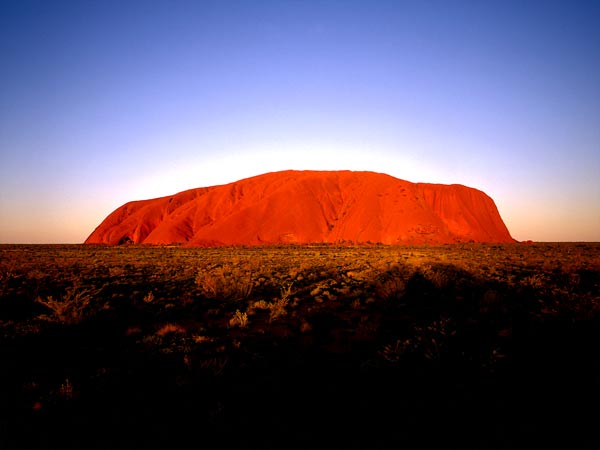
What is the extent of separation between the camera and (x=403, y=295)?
9.17 meters

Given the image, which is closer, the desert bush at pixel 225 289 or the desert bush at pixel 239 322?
the desert bush at pixel 239 322

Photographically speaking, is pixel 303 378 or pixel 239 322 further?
pixel 239 322

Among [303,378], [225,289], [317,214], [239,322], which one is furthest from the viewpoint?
[317,214]

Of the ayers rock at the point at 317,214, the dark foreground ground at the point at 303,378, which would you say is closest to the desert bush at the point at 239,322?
the dark foreground ground at the point at 303,378

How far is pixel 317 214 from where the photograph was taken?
5900 cm

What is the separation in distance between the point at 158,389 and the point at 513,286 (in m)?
10.9

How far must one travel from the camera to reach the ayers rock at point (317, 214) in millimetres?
52812

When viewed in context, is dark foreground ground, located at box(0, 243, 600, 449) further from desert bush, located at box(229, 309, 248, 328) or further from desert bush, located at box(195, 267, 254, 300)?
desert bush, located at box(195, 267, 254, 300)

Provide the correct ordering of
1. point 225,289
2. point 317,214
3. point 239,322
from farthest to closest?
point 317,214 → point 225,289 → point 239,322

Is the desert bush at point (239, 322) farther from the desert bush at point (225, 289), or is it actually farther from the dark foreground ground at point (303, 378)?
the desert bush at point (225, 289)

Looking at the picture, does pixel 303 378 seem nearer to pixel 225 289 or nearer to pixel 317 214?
pixel 225 289

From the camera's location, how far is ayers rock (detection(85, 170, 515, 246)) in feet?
173

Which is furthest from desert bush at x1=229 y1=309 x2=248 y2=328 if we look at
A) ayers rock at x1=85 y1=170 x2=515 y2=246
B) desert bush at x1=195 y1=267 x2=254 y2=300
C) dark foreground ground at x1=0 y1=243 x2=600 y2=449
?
ayers rock at x1=85 y1=170 x2=515 y2=246

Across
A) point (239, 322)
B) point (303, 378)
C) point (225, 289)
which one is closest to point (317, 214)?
point (225, 289)
